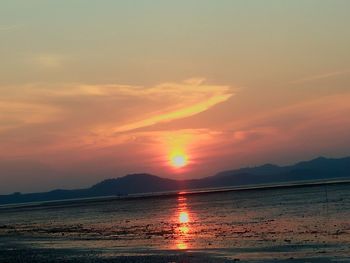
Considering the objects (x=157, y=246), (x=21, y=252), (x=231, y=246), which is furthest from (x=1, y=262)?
(x=231, y=246)

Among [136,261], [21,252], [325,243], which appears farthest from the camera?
[21,252]

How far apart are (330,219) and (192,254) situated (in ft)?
80.1

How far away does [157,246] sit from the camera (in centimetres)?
4416

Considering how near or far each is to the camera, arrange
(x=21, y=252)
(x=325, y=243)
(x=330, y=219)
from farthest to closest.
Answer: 1. (x=330, y=219)
2. (x=21, y=252)
3. (x=325, y=243)

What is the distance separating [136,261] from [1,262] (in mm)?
10215

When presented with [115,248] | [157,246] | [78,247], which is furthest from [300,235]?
[78,247]

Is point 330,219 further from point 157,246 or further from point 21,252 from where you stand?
point 21,252

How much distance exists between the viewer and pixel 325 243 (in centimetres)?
3900

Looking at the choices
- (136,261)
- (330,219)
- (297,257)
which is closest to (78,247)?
(136,261)

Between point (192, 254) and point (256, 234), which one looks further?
point (256, 234)

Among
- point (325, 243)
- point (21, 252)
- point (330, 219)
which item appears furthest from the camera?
point (330, 219)

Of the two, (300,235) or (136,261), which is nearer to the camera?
(136,261)

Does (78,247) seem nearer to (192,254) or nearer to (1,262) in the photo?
(1,262)

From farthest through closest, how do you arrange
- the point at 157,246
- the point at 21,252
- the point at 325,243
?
the point at 21,252 → the point at 157,246 → the point at 325,243
